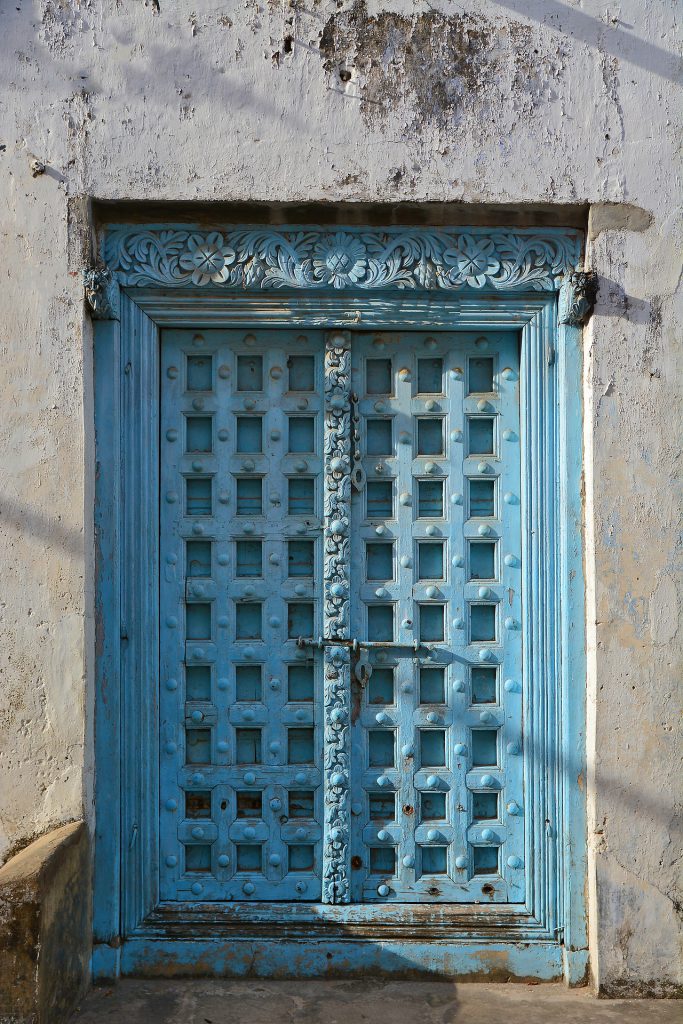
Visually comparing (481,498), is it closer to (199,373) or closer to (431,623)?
(431,623)

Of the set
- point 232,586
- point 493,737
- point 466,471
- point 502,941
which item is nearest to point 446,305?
point 466,471

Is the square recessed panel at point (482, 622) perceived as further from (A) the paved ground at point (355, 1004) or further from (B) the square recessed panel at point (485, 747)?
(A) the paved ground at point (355, 1004)

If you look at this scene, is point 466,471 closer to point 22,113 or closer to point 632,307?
point 632,307

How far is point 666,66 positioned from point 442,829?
9.77 feet

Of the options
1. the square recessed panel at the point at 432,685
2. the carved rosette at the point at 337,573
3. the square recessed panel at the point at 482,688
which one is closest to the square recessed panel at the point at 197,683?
the carved rosette at the point at 337,573

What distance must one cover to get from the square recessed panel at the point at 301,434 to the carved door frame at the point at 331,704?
384mm

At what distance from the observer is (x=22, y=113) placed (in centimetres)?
347

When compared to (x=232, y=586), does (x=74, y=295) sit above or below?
above

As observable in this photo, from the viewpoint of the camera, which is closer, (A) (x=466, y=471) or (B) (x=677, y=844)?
(B) (x=677, y=844)

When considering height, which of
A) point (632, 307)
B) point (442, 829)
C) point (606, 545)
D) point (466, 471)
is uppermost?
point (632, 307)

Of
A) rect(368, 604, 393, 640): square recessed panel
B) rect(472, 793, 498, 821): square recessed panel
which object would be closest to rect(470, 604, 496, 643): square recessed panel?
rect(368, 604, 393, 640): square recessed panel

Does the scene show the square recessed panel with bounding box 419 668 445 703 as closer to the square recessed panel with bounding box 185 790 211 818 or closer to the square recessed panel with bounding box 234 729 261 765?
the square recessed panel with bounding box 234 729 261 765

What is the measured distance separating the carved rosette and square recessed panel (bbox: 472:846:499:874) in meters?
0.51

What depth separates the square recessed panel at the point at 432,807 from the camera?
3635mm
